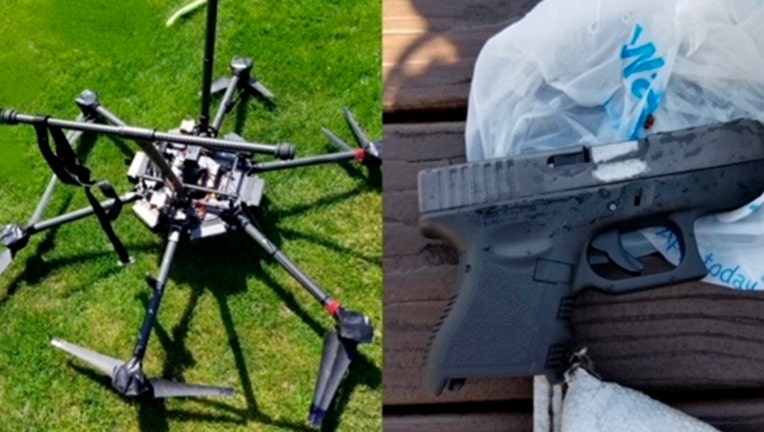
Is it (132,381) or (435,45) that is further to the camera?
(132,381)

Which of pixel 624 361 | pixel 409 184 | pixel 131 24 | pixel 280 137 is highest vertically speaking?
pixel 409 184

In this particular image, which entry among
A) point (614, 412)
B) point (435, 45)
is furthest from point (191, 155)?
point (614, 412)

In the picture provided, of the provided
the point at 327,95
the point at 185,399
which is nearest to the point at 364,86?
the point at 327,95

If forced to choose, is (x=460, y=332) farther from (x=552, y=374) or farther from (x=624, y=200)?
(x=624, y=200)

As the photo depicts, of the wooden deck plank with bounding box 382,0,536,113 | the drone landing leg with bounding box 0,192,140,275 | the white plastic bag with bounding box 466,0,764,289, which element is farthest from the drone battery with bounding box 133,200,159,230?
the white plastic bag with bounding box 466,0,764,289

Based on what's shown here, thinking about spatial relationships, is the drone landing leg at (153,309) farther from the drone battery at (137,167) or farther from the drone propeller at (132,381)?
the drone battery at (137,167)

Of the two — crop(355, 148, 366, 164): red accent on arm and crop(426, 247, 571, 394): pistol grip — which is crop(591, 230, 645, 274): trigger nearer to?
crop(426, 247, 571, 394): pistol grip

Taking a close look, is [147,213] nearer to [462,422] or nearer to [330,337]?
[330,337]
